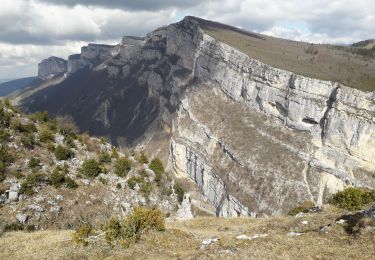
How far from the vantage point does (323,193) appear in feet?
420

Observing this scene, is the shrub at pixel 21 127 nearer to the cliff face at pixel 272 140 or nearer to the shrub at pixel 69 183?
the shrub at pixel 69 183

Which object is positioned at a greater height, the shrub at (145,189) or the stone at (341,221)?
the stone at (341,221)

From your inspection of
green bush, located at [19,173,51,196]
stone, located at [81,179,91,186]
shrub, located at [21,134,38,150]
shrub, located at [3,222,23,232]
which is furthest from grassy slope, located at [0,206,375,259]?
shrub, located at [21,134,38,150]

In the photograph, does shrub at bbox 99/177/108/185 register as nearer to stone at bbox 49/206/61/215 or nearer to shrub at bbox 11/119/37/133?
stone at bbox 49/206/61/215

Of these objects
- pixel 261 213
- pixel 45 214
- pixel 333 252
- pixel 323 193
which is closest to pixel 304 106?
pixel 323 193

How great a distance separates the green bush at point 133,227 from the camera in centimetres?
2825

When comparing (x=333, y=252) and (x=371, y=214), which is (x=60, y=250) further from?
(x=371, y=214)

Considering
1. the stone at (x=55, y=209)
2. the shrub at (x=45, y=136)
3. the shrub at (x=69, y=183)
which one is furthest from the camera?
the shrub at (x=45, y=136)

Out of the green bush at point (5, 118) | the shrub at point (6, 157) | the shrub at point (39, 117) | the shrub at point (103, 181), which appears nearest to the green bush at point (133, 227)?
the shrub at point (103, 181)

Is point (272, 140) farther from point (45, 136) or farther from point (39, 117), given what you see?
point (45, 136)

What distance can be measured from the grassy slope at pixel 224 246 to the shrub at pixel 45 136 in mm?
26133

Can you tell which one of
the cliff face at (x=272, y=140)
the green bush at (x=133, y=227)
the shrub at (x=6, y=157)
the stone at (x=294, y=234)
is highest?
the stone at (x=294, y=234)

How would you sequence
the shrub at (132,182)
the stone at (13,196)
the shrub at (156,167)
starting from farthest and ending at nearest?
the shrub at (156,167) → the shrub at (132,182) → the stone at (13,196)

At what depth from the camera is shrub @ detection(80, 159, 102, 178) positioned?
5484cm
